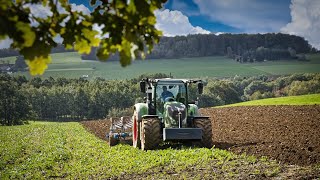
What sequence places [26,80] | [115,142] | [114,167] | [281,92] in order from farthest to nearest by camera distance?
[26,80] < [281,92] < [115,142] < [114,167]

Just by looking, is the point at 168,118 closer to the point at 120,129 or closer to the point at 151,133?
the point at 151,133

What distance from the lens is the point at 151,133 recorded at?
13133 millimetres

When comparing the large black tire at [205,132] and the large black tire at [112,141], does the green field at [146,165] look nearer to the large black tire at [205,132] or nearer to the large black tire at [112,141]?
the large black tire at [205,132]

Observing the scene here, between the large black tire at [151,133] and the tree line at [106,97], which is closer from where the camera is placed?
the large black tire at [151,133]

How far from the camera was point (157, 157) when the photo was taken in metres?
11.6

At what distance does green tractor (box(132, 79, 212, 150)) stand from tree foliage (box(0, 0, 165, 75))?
9113mm

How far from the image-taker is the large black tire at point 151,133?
43.0 ft

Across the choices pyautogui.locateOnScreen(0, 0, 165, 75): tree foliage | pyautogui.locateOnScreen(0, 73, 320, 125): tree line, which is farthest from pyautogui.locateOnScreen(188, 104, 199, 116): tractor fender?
pyautogui.locateOnScreen(0, 73, 320, 125): tree line

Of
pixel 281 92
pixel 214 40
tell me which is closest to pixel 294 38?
pixel 214 40

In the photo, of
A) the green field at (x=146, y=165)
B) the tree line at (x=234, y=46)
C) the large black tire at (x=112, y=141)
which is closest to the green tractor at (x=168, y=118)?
the green field at (x=146, y=165)

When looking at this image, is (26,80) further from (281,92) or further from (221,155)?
(221,155)

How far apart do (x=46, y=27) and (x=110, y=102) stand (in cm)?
9214

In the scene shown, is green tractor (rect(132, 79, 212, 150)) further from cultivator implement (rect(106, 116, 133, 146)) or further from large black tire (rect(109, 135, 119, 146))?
large black tire (rect(109, 135, 119, 146))

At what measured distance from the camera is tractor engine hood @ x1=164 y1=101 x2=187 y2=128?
1362cm
